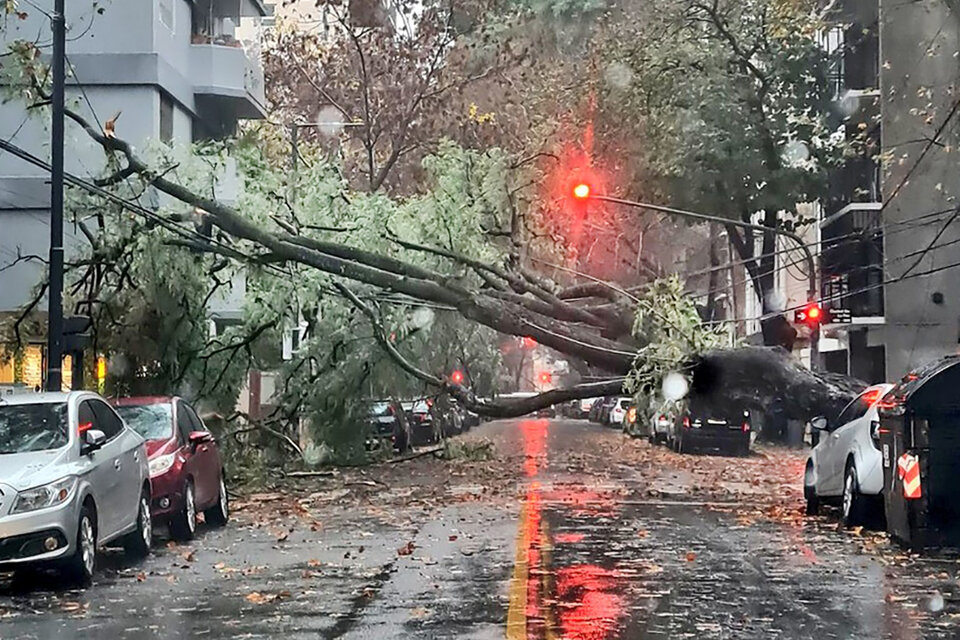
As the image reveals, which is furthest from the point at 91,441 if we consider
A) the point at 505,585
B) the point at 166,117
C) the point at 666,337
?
the point at 166,117

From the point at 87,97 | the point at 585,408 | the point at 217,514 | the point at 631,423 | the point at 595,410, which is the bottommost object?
the point at 217,514

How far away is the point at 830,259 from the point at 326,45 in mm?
17802

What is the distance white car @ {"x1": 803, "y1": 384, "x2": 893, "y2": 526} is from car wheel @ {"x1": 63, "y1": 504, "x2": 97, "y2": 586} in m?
8.92

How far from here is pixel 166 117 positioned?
3306cm

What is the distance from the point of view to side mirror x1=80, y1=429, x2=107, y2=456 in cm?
1381

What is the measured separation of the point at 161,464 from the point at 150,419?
137 centimetres

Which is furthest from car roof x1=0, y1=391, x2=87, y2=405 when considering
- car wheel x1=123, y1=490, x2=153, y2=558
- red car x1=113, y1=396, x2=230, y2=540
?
red car x1=113, y1=396, x2=230, y2=540

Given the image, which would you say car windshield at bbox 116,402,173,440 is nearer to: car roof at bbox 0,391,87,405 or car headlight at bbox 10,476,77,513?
car roof at bbox 0,391,87,405

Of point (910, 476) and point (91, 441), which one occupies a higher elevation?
point (91, 441)

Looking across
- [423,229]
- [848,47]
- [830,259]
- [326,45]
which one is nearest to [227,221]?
[423,229]

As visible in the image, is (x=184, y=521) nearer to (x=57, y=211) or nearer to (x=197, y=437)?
(x=197, y=437)

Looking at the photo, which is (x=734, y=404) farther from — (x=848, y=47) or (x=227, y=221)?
(x=848, y=47)

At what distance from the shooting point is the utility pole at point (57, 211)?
2056cm

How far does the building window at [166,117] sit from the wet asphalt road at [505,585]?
1506 cm
